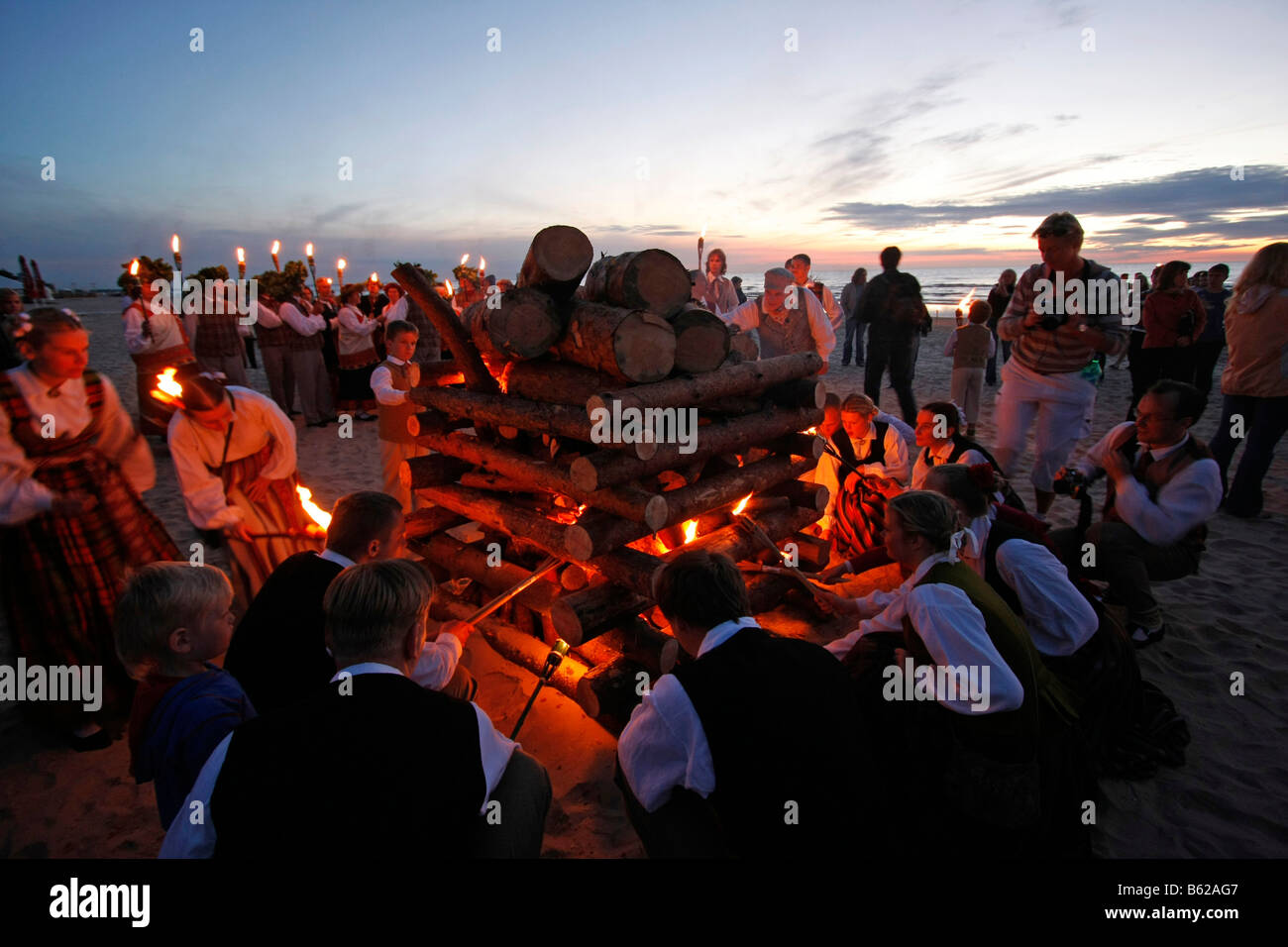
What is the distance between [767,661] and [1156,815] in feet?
8.61

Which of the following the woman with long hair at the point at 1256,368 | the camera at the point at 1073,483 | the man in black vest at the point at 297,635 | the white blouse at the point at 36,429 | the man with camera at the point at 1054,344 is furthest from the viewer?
the woman with long hair at the point at 1256,368

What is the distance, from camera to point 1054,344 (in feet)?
18.6

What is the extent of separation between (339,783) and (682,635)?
4.02ft

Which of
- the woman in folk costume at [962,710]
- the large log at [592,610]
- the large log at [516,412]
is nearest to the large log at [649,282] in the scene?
the large log at [516,412]

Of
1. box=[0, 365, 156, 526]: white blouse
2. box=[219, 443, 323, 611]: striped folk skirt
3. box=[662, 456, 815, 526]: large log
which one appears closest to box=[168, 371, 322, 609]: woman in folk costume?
box=[219, 443, 323, 611]: striped folk skirt

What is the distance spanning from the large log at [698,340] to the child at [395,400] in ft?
9.99

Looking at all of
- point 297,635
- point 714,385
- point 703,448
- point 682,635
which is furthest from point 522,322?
point 682,635

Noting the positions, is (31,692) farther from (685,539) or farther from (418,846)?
(685,539)

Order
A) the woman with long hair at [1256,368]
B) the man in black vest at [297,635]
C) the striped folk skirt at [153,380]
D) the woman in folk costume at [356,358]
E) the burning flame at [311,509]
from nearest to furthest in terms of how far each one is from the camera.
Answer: the man in black vest at [297,635], the burning flame at [311,509], the woman with long hair at [1256,368], the striped folk skirt at [153,380], the woman in folk costume at [356,358]

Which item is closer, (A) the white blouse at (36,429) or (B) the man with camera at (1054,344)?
(A) the white blouse at (36,429)

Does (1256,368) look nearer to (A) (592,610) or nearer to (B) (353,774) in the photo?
(A) (592,610)

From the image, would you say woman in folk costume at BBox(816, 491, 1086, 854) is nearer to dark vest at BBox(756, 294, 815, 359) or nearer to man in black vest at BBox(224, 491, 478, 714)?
man in black vest at BBox(224, 491, 478, 714)

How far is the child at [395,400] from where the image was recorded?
6.20m

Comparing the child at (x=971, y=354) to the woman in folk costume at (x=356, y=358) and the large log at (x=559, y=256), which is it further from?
the woman in folk costume at (x=356, y=358)
